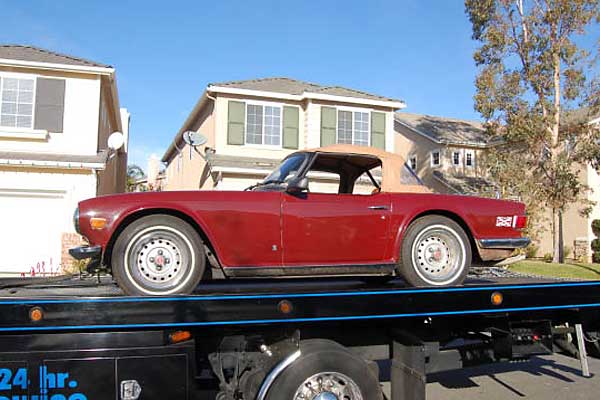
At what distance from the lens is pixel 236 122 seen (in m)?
16.9

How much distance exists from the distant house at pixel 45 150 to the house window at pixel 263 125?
4.63 m

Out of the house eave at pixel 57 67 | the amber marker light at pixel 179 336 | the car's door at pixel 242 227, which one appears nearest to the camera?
the amber marker light at pixel 179 336

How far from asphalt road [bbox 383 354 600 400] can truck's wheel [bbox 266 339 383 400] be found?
4.15ft

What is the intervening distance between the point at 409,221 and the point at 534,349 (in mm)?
1626

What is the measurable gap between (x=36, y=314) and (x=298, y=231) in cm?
191

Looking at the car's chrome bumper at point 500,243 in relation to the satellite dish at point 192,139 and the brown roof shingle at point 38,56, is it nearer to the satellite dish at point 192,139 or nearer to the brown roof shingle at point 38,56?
the satellite dish at point 192,139

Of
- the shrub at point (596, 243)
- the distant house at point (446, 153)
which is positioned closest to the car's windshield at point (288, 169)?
the distant house at point (446, 153)

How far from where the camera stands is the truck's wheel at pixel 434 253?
425 centimetres

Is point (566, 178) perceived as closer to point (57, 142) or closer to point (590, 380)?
point (590, 380)

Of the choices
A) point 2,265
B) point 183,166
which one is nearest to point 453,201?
point 2,265

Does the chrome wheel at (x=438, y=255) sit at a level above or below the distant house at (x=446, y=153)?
below

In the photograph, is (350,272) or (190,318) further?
(350,272)

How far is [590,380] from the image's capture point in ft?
18.6

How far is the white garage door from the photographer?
487 inches
